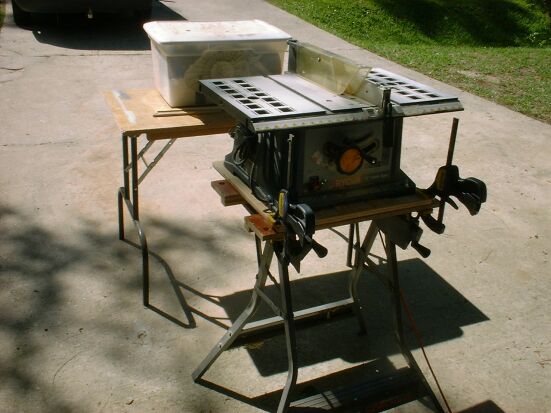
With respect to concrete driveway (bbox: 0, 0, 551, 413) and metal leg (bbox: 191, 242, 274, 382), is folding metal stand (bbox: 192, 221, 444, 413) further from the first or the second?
concrete driveway (bbox: 0, 0, 551, 413)

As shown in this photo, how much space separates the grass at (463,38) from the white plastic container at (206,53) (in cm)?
405

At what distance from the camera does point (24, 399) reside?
2.61 m

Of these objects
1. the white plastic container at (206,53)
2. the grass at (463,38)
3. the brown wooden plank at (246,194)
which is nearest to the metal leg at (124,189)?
the white plastic container at (206,53)

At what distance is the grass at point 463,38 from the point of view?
7.10 meters

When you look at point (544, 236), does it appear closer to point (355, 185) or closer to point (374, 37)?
point (355, 185)

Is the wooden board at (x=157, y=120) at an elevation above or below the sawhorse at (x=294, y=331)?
above

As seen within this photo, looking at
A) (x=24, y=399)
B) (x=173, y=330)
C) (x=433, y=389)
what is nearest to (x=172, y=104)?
(x=173, y=330)

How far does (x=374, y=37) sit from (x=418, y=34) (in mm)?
1033

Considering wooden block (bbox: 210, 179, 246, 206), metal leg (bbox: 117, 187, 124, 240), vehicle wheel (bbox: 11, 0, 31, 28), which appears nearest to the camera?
wooden block (bbox: 210, 179, 246, 206)

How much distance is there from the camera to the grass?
7.10 m

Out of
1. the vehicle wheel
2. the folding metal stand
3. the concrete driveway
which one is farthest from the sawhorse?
the vehicle wheel

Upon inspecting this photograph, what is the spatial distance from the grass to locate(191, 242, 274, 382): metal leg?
4605mm

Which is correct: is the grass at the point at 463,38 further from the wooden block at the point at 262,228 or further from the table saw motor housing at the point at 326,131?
the wooden block at the point at 262,228

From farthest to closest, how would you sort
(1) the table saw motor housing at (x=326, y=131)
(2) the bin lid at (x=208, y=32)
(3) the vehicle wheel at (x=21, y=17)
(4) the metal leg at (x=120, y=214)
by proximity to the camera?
1. (3) the vehicle wheel at (x=21, y=17)
2. (4) the metal leg at (x=120, y=214)
3. (2) the bin lid at (x=208, y=32)
4. (1) the table saw motor housing at (x=326, y=131)
